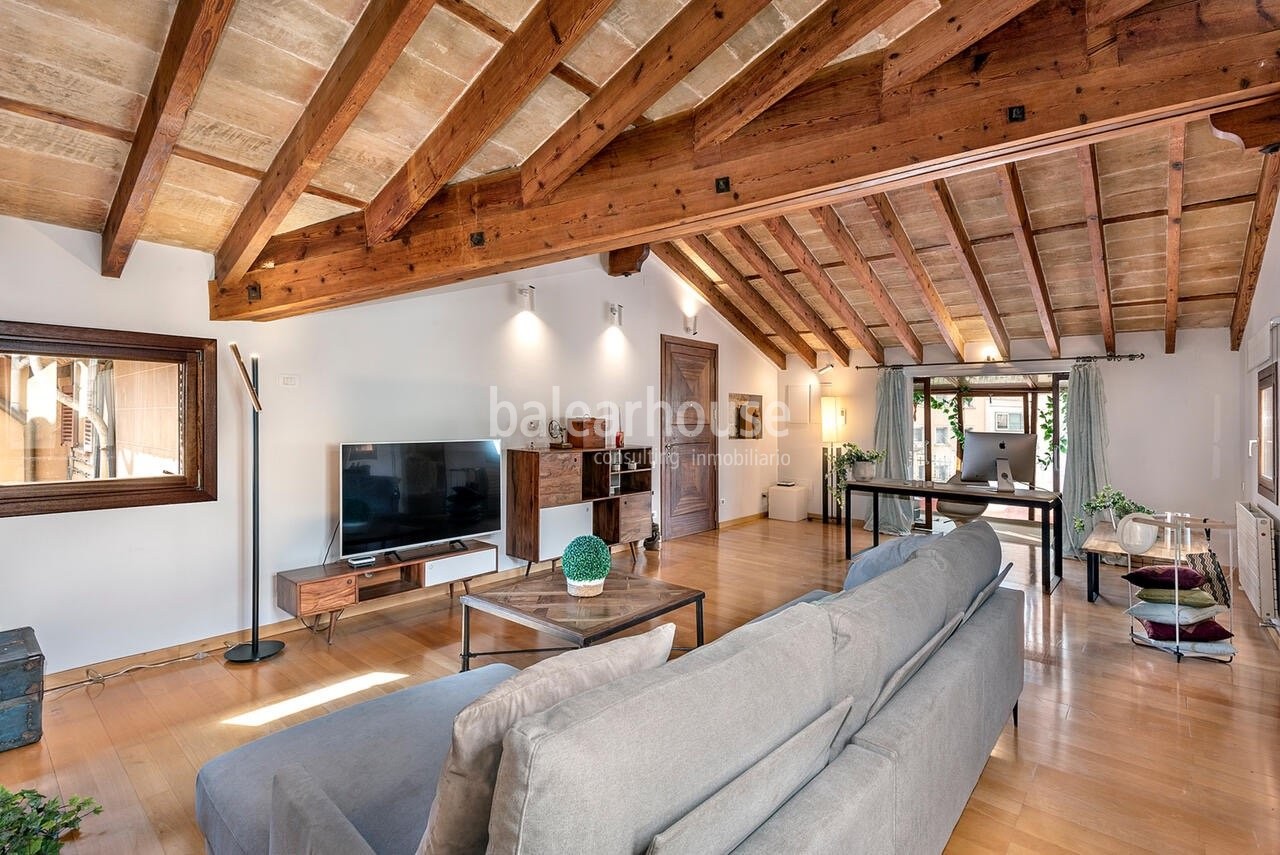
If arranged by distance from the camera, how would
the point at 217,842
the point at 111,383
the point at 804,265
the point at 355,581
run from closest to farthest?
the point at 217,842 < the point at 111,383 < the point at 355,581 < the point at 804,265

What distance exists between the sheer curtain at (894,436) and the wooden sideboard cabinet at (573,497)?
317cm

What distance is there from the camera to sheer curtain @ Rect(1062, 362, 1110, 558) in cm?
632

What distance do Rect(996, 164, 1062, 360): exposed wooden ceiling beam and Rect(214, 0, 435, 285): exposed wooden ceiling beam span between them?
3756 mm

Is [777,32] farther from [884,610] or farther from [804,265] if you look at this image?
[804,265]

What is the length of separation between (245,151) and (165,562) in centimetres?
240

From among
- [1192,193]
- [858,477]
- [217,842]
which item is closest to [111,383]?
[217,842]

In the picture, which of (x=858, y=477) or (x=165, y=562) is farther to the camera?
(x=858, y=477)

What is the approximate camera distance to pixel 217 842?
165cm

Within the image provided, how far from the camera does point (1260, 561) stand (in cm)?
402

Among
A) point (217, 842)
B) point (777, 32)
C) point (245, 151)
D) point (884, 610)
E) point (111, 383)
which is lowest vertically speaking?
point (217, 842)

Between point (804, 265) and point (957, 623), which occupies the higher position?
point (804, 265)

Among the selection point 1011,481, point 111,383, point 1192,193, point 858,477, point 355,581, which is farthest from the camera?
point 858,477

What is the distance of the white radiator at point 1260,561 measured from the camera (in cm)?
385

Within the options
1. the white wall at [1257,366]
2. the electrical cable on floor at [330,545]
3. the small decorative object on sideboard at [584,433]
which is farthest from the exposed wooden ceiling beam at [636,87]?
the white wall at [1257,366]
